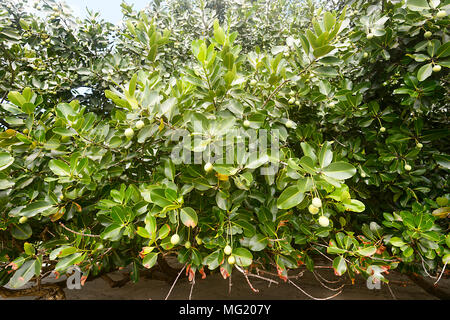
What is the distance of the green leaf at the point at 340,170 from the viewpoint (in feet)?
2.66

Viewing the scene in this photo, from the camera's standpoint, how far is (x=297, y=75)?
3.66 ft

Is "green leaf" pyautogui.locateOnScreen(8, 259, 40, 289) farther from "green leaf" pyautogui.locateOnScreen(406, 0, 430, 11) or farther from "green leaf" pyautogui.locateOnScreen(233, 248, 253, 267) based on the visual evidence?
"green leaf" pyautogui.locateOnScreen(406, 0, 430, 11)

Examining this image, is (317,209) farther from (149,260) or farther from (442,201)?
(442,201)

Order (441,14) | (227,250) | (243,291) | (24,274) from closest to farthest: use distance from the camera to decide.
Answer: (227,250) < (24,274) < (441,14) < (243,291)

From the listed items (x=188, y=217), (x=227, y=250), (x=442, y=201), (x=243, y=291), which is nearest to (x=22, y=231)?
(x=188, y=217)

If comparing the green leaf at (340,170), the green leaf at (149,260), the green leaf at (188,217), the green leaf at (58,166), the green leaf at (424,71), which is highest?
the green leaf at (424,71)

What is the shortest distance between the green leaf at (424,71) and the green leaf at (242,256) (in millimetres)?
1285

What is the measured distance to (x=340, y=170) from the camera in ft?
2.72

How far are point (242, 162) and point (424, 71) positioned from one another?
1.16 m

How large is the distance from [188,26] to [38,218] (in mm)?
2919

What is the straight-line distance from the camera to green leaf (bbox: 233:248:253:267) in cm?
94

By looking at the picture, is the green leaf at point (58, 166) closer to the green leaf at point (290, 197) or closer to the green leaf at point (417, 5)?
the green leaf at point (290, 197)

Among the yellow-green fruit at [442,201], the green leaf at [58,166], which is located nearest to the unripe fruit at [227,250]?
the green leaf at [58,166]

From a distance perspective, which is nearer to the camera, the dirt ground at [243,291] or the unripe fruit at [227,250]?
the unripe fruit at [227,250]
